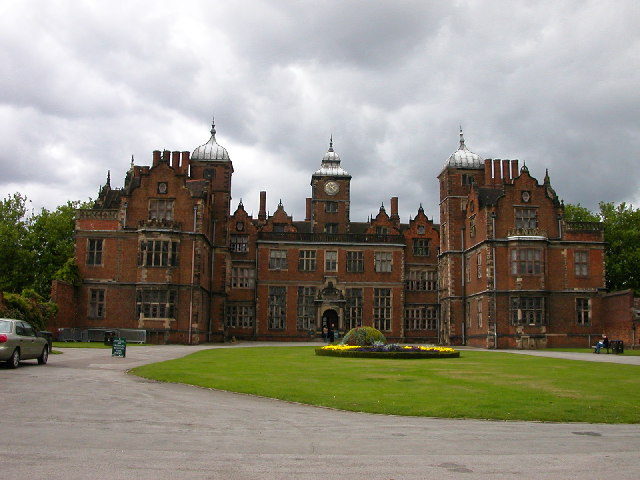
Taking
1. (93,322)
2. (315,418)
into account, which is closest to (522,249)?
(93,322)

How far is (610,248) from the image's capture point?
67.1 meters

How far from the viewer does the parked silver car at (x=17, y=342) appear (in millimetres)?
21281

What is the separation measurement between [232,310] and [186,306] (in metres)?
13.8

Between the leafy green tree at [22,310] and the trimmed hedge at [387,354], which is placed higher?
the leafy green tree at [22,310]

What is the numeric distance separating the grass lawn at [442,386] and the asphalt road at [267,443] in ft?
3.31

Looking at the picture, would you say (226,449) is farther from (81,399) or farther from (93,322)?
(93,322)

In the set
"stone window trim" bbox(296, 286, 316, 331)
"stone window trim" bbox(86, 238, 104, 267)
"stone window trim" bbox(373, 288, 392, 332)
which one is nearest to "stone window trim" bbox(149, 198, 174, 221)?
"stone window trim" bbox(86, 238, 104, 267)

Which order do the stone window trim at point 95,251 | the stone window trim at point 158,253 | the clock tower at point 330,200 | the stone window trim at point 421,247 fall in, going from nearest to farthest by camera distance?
1. the stone window trim at point 158,253
2. the stone window trim at point 95,251
3. the stone window trim at point 421,247
4. the clock tower at point 330,200

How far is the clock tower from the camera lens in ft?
227

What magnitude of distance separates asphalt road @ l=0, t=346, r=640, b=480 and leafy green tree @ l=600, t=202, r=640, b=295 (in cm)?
5716

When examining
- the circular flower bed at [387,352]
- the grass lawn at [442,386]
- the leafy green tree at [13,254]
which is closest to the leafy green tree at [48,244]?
the leafy green tree at [13,254]

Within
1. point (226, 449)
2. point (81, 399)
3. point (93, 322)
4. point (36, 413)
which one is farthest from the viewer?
point (93, 322)

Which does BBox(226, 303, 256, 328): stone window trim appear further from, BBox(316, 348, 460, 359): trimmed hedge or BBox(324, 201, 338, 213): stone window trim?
BBox(316, 348, 460, 359): trimmed hedge

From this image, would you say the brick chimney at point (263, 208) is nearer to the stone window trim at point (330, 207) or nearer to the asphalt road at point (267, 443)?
the stone window trim at point (330, 207)
